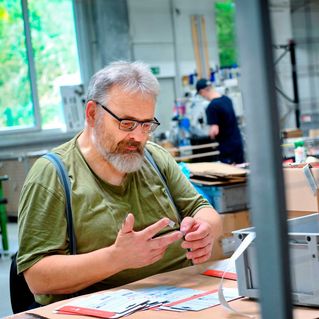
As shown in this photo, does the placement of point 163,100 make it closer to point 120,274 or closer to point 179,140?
point 179,140

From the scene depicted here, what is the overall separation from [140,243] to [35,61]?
7.26 metres

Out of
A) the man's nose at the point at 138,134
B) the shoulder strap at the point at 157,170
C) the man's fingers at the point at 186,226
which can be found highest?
the man's nose at the point at 138,134

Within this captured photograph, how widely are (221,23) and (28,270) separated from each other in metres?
8.88

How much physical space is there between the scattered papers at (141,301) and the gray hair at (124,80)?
2.11ft

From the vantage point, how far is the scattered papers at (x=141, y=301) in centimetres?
153

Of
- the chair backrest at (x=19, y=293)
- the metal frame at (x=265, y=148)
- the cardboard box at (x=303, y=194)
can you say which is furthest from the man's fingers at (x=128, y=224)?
the metal frame at (x=265, y=148)

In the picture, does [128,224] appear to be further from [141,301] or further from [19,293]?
[19,293]

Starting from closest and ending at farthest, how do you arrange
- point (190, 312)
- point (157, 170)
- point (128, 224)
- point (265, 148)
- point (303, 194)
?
point (265, 148)
point (190, 312)
point (128, 224)
point (157, 170)
point (303, 194)

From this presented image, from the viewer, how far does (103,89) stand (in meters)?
1.98

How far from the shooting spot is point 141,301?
1580mm

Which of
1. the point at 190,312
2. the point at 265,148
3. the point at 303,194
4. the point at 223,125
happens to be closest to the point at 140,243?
the point at 190,312

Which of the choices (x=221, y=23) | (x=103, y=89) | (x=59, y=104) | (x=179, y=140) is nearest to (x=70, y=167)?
(x=103, y=89)

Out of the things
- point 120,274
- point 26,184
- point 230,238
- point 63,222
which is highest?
point 26,184

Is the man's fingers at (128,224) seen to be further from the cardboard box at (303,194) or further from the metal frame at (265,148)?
the metal frame at (265,148)
